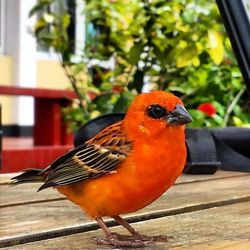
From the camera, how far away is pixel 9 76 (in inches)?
279

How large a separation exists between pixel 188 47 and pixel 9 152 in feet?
4.83

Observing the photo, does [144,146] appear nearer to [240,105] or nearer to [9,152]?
[240,105]

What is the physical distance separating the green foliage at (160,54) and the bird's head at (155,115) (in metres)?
1.30

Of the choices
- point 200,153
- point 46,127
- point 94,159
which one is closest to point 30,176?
point 94,159

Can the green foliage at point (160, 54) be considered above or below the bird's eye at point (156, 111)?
above

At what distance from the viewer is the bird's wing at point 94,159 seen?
0.73 metres

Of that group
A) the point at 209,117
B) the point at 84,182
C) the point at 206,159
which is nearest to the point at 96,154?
the point at 84,182

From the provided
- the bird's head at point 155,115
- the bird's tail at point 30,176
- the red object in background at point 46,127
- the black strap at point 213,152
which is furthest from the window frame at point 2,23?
the bird's head at point 155,115

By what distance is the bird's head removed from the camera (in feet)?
2.33

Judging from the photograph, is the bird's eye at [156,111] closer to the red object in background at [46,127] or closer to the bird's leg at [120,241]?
the bird's leg at [120,241]

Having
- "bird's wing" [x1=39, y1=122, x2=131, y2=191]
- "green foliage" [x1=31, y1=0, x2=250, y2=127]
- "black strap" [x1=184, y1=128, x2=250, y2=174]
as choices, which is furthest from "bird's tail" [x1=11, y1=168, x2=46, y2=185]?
"green foliage" [x1=31, y1=0, x2=250, y2=127]

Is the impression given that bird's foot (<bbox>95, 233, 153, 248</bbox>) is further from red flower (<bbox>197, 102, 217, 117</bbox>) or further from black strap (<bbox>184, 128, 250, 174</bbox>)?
red flower (<bbox>197, 102, 217, 117</bbox>)

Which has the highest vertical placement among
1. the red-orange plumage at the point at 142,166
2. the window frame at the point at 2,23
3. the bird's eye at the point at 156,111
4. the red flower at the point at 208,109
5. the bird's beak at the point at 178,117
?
the window frame at the point at 2,23

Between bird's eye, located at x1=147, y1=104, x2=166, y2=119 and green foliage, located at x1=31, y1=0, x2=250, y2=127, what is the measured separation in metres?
1.30
